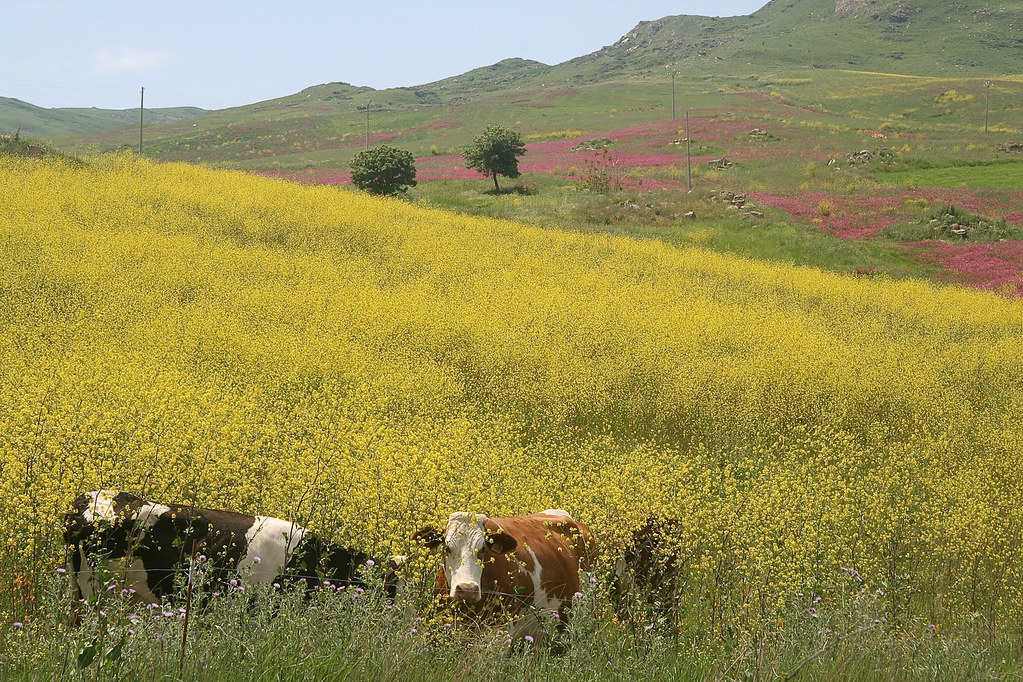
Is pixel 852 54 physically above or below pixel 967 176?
above

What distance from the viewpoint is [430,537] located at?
563 cm

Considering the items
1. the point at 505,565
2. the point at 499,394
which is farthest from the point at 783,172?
the point at 505,565

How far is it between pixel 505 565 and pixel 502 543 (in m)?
0.20

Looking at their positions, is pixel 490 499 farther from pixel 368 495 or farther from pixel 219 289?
pixel 219 289

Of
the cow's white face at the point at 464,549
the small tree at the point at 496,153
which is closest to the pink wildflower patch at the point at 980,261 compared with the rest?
the small tree at the point at 496,153

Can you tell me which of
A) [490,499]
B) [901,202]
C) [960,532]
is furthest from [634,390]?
[901,202]

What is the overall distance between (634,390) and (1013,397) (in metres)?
6.78

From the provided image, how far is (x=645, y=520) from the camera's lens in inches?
270

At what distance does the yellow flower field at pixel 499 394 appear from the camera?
7070mm

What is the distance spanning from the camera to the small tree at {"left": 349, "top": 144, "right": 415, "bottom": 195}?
3759 cm

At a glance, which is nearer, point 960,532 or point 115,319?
point 960,532

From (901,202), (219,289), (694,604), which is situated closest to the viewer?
(694,604)

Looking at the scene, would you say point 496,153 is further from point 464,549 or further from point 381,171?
point 464,549

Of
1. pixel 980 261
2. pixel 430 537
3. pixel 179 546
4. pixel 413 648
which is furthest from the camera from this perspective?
pixel 980 261
